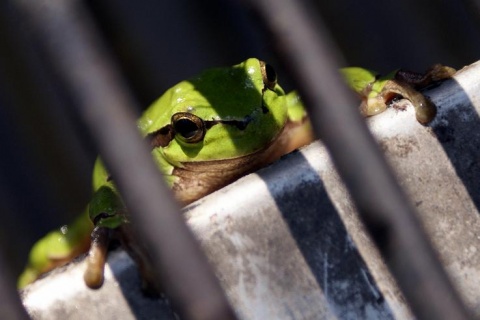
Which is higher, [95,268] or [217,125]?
[217,125]

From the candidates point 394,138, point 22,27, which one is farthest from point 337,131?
point 22,27

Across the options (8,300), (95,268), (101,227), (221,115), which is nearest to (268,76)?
(221,115)

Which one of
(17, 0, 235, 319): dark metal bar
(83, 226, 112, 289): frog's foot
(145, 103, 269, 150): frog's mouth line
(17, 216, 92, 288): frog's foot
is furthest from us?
(17, 216, 92, 288): frog's foot

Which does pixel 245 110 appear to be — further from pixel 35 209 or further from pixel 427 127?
pixel 35 209

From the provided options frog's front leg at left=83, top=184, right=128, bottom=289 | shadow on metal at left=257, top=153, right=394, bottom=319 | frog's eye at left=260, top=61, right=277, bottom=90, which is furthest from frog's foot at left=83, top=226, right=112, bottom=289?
frog's eye at left=260, top=61, right=277, bottom=90

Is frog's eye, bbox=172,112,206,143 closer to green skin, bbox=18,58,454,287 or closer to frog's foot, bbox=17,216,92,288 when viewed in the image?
green skin, bbox=18,58,454,287

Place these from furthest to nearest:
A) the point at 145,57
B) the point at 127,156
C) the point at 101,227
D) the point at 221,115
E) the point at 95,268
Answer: the point at 145,57 → the point at 221,115 → the point at 101,227 → the point at 95,268 → the point at 127,156

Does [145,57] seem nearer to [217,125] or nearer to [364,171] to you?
[217,125]

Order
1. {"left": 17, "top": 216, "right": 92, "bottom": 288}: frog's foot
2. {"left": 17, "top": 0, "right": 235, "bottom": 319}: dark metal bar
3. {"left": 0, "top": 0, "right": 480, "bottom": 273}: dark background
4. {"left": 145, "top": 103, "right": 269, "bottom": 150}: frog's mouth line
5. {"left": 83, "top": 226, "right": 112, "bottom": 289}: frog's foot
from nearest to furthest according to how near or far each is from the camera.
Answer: {"left": 17, "top": 0, "right": 235, "bottom": 319}: dark metal bar < {"left": 83, "top": 226, "right": 112, "bottom": 289}: frog's foot < {"left": 145, "top": 103, "right": 269, "bottom": 150}: frog's mouth line < {"left": 17, "top": 216, "right": 92, "bottom": 288}: frog's foot < {"left": 0, "top": 0, "right": 480, "bottom": 273}: dark background

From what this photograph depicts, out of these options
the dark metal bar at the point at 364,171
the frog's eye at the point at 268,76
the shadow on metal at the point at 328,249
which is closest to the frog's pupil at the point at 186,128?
the frog's eye at the point at 268,76
